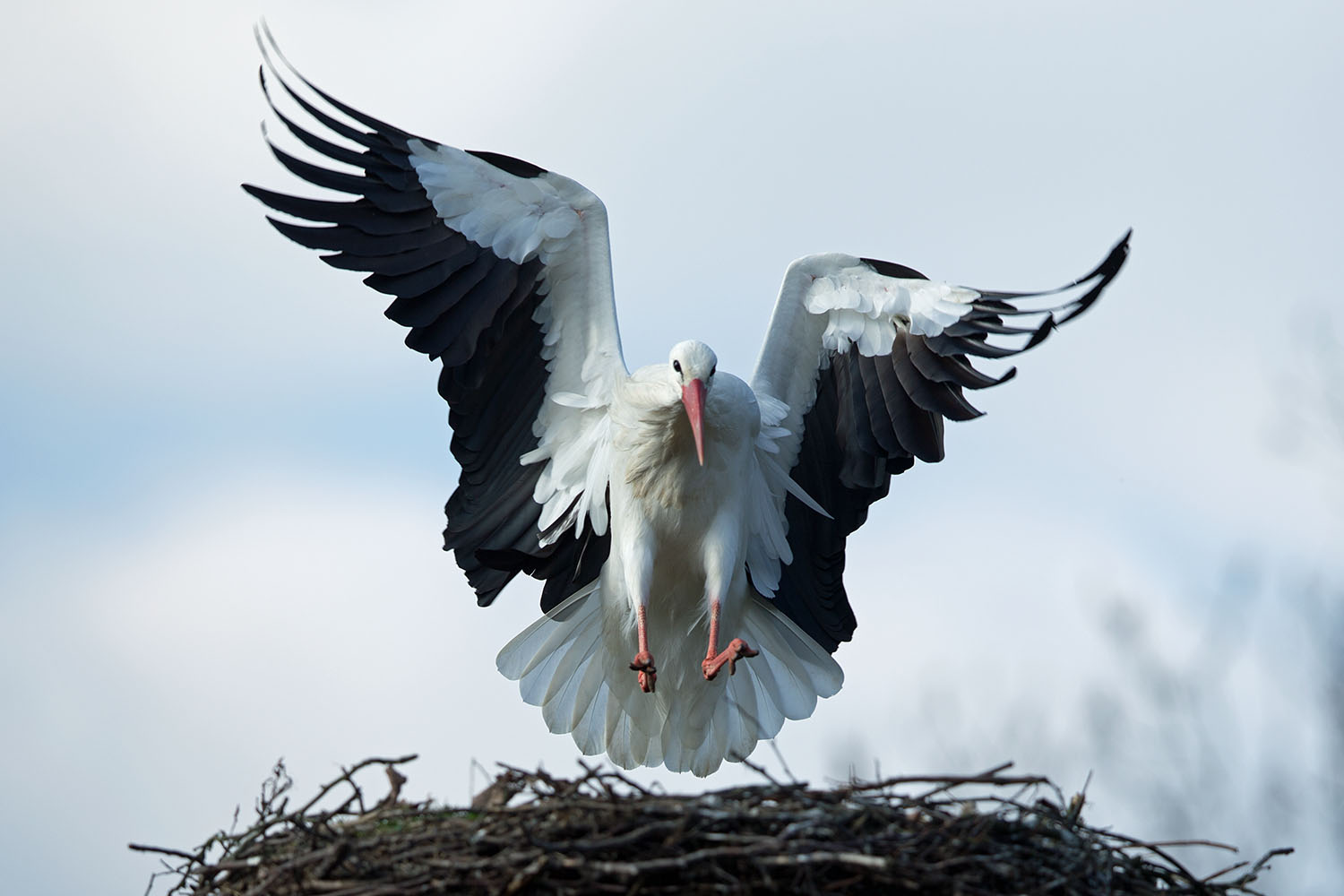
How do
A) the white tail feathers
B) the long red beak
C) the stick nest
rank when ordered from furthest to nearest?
the white tail feathers → the long red beak → the stick nest

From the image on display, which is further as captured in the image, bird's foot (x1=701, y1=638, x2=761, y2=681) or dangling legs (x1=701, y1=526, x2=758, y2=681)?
dangling legs (x1=701, y1=526, x2=758, y2=681)

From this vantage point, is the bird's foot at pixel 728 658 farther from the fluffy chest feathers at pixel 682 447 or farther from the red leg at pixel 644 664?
the fluffy chest feathers at pixel 682 447

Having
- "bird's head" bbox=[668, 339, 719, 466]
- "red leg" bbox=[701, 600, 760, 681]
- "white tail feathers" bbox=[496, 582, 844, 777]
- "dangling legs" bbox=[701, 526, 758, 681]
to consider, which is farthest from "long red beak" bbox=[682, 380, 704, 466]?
"white tail feathers" bbox=[496, 582, 844, 777]

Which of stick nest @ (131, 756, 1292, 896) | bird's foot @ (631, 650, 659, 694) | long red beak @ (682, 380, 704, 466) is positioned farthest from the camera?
bird's foot @ (631, 650, 659, 694)

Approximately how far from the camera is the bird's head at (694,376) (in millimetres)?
6617

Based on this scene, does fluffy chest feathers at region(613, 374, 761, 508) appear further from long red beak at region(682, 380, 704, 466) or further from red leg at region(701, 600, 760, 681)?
red leg at region(701, 600, 760, 681)

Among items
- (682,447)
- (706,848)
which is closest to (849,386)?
(682,447)

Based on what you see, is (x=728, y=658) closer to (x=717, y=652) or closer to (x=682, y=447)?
(x=717, y=652)

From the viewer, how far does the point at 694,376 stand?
6.66m

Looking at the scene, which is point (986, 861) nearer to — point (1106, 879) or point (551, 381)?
point (1106, 879)

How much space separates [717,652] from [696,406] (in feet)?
3.67

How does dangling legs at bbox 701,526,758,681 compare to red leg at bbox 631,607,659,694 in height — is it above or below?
above

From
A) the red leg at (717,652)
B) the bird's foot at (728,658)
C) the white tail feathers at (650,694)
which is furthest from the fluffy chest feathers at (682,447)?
the white tail feathers at (650,694)

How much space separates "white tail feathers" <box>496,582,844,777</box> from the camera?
760 cm
